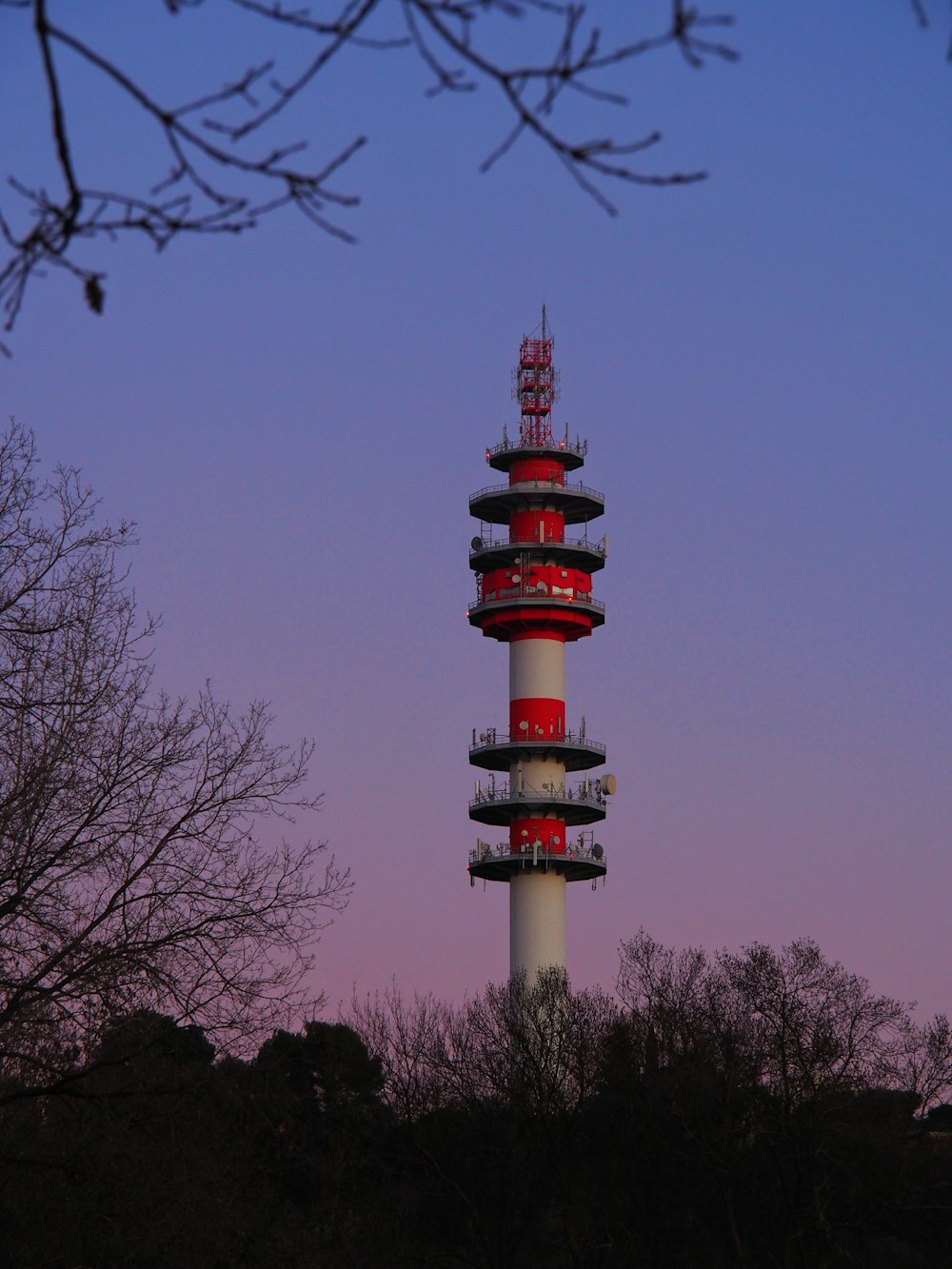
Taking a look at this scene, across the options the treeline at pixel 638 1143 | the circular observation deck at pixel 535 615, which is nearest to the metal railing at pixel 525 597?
the circular observation deck at pixel 535 615

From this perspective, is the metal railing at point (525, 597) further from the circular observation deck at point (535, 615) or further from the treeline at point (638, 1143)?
the treeline at point (638, 1143)

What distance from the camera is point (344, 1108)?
56.6 m

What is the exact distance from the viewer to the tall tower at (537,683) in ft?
229

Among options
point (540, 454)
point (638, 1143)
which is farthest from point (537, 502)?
point (638, 1143)

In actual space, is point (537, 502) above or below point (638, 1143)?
above

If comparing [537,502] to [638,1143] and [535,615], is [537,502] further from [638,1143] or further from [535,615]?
[638,1143]

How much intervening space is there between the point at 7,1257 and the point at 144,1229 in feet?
7.04

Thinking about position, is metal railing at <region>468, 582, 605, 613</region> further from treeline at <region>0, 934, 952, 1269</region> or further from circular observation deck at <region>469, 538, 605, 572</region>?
treeline at <region>0, 934, 952, 1269</region>

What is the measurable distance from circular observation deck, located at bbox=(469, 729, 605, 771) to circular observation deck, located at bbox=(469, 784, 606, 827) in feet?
4.09

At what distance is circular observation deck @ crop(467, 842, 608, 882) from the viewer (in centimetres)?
6950

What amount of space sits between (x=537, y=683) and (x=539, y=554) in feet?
18.4

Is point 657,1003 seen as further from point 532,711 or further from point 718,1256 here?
point 532,711

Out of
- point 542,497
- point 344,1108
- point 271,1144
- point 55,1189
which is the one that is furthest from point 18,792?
point 542,497

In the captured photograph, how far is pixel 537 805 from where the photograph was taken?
69.9 meters
